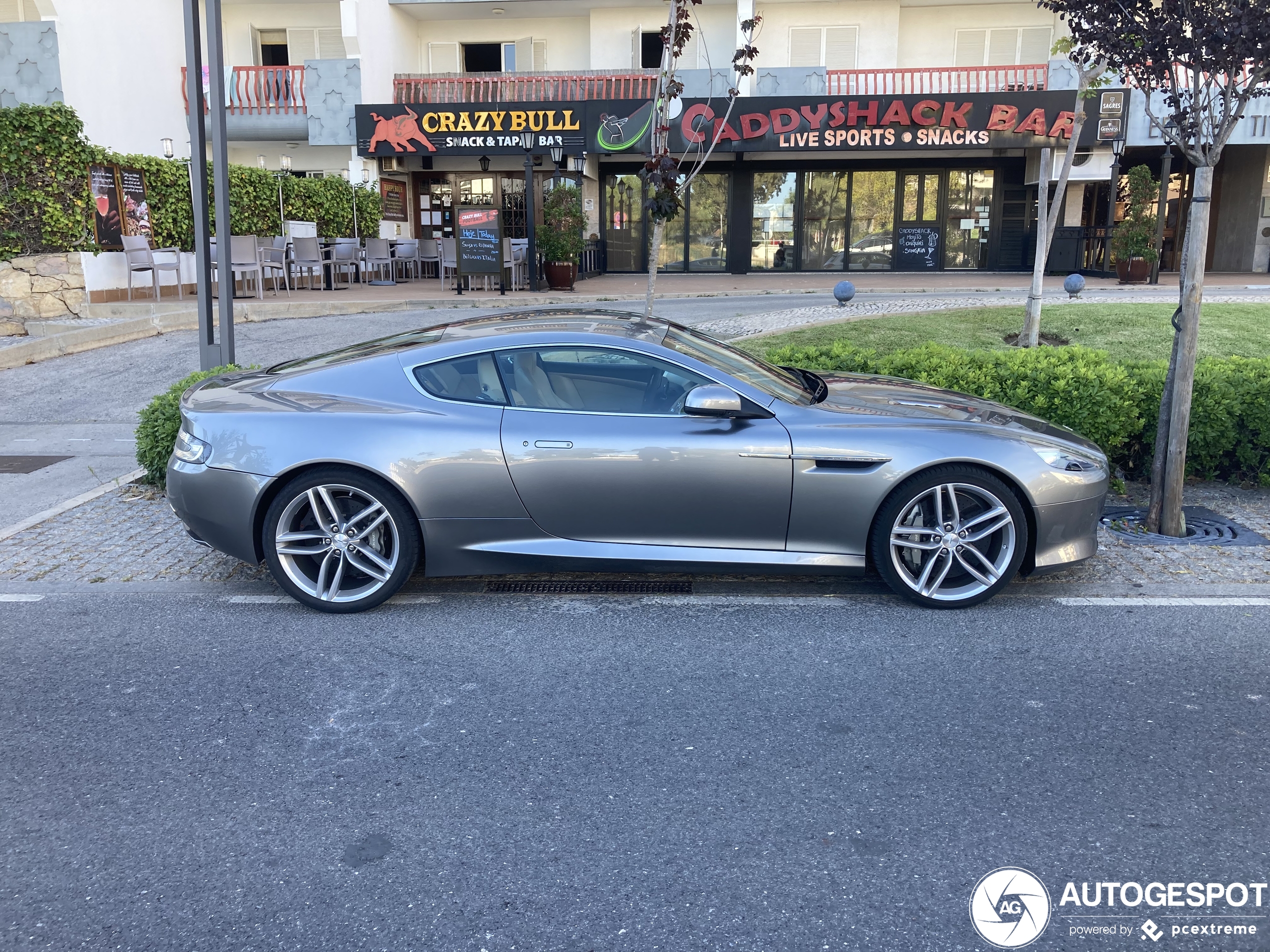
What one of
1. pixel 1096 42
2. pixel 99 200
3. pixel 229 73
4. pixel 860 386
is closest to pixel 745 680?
pixel 860 386

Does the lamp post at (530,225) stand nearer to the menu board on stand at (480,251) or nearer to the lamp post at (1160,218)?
the menu board on stand at (480,251)

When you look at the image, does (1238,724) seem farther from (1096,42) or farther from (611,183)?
(611,183)

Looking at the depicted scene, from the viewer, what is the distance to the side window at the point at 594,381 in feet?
16.7

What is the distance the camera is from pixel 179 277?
16891 millimetres

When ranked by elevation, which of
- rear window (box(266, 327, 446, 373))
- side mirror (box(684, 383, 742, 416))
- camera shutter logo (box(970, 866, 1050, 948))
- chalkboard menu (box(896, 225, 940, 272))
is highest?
chalkboard menu (box(896, 225, 940, 272))

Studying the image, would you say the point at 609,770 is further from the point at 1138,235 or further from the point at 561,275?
the point at 1138,235

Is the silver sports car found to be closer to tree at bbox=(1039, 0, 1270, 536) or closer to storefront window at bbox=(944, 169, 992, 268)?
tree at bbox=(1039, 0, 1270, 536)

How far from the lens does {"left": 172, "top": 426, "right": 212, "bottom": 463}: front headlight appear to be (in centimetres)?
513

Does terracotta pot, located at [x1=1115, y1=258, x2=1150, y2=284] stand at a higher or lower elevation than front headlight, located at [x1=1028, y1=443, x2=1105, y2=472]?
higher

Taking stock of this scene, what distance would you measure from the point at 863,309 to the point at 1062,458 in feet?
34.3

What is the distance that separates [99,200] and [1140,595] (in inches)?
605

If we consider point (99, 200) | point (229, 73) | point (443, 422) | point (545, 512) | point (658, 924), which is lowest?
point (658, 924)

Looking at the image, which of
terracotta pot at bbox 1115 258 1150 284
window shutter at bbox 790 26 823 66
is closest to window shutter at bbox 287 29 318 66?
window shutter at bbox 790 26 823 66

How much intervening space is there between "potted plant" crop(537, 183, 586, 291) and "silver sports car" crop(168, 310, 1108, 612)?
1544 centimetres
